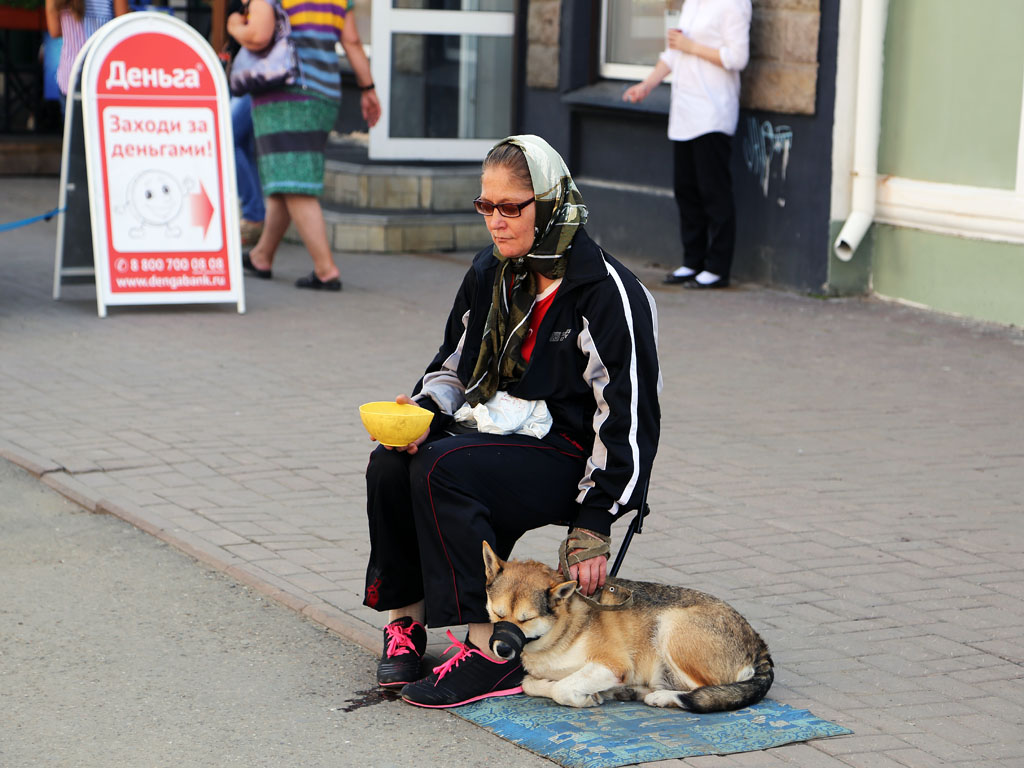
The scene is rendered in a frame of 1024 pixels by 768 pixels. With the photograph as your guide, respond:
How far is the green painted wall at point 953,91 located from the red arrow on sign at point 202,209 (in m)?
4.19

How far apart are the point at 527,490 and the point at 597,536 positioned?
9.2 inches

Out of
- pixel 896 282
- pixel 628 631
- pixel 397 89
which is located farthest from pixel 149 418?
pixel 397 89

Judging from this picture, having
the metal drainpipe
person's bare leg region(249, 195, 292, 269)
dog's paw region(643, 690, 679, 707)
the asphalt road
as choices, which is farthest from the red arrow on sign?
dog's paw region(643, 690, 679, 707)

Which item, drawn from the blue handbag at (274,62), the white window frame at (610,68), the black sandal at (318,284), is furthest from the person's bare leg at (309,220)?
the white window frame at (610,68)

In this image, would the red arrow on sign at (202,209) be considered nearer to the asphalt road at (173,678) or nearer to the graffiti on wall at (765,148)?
the graffiti on wall at (765,148)

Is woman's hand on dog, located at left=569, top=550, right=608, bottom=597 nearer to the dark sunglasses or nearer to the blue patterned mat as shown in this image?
the blue patterned mat

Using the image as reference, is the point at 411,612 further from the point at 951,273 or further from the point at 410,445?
the point at 951,273

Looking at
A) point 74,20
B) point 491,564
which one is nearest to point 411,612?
point 491,564

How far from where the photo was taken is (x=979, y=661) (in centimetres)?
443

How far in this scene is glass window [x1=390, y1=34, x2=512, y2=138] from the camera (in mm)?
13008

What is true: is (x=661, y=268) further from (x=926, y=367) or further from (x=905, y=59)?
(x=926, y=367)

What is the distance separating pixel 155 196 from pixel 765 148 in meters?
3.92

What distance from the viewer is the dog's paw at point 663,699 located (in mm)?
4023

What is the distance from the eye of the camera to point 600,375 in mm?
4145
